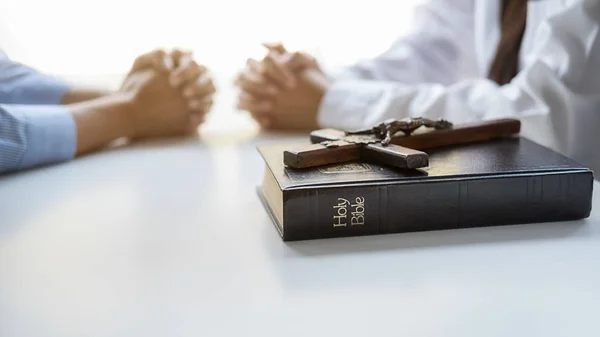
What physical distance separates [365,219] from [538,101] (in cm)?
45

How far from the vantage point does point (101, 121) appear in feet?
3.29

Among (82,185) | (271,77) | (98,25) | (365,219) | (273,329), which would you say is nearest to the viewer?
(273,329)

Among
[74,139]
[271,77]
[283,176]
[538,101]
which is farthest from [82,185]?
[538,101]

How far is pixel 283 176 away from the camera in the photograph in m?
0.62

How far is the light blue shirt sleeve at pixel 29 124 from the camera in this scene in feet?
2.79

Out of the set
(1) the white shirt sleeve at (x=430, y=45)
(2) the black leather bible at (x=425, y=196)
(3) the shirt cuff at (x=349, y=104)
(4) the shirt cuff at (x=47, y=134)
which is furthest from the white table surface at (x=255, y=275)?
(1) the white shirt sleeve at (x=430, y=45)

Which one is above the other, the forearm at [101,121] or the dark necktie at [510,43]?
the dark necktie at [510,43]

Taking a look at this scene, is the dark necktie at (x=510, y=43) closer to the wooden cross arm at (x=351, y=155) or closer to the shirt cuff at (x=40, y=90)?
the wooden cross arm at (x=351, y=155)

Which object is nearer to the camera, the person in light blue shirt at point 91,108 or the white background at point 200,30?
the person in light blue shirt at point 91,108

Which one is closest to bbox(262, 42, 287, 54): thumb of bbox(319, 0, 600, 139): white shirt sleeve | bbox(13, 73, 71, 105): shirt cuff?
bbox(319, 0, 600, 139): white shirt sleeve

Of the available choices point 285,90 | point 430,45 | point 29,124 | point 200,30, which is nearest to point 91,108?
point 29,124

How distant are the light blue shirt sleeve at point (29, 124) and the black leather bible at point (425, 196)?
14.6 inches

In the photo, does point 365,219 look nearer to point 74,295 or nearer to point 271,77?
point 74,295

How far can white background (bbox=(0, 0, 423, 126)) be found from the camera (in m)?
1.29
